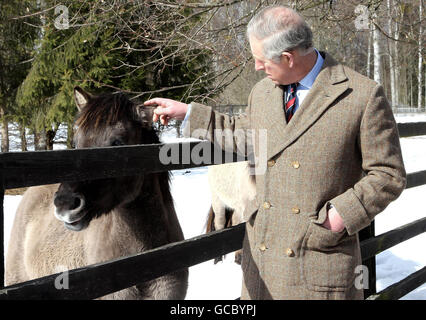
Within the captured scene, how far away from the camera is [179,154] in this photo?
7.07ft

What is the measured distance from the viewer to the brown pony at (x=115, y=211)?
2.32 metres

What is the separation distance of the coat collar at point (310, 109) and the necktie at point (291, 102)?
42 millimetres

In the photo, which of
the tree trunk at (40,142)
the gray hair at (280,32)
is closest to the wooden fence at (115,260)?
the gray hair at (280,32)

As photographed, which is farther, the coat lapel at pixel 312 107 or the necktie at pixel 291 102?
the necktie at pixel 291 102

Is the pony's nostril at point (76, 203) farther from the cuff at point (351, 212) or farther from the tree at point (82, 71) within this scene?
the tree at point (82, 71)

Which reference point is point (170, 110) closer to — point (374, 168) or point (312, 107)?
point (312, 107)

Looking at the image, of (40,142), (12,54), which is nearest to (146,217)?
(40,142)

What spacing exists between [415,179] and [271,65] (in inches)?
102

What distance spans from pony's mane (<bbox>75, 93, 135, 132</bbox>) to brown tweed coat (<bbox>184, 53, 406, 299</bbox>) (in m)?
1.12

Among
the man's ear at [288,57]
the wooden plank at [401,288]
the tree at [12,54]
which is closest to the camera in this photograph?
the man's ear at [288,57]

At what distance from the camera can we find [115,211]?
2693 mm

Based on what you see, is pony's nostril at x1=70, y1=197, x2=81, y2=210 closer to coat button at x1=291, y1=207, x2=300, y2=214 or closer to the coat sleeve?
coat button at x1=291, y1=207, x2=300, y2=214
